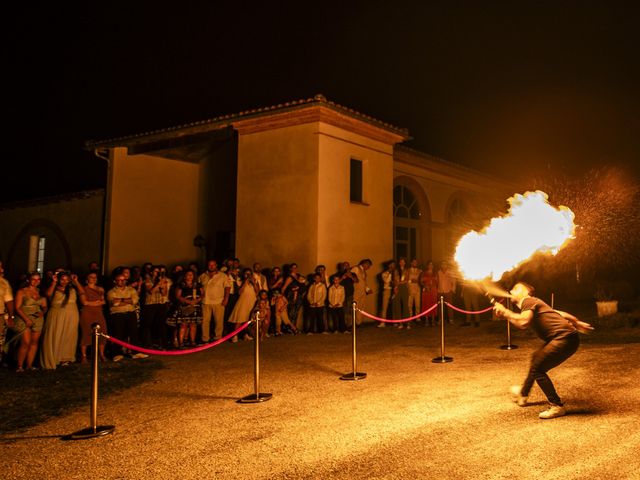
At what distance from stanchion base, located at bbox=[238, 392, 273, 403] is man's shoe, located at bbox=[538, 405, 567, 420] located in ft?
11.3

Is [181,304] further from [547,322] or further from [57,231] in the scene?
[57,231]

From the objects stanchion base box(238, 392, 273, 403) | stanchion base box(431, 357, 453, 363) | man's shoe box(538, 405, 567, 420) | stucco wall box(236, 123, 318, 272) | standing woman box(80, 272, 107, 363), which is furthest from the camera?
stucco wall box(236, 123, 318, 272)

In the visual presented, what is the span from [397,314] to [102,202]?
37.8 feet

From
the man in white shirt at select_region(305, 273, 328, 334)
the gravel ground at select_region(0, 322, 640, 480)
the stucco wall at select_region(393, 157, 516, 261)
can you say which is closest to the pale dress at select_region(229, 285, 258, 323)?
the man in white shirt at select_region(305, 273, 328, 334)

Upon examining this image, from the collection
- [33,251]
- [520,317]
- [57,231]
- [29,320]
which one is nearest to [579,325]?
[520,317]

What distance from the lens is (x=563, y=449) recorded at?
201 inches

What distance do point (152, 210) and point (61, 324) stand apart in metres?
10.5

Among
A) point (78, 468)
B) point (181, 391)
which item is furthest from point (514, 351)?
point (78, 468)

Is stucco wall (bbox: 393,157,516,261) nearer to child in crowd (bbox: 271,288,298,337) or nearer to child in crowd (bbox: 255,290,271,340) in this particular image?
child in crowd (bbox: 271,288,298,337)

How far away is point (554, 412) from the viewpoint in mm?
6152

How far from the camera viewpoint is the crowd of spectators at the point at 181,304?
984 centimetres

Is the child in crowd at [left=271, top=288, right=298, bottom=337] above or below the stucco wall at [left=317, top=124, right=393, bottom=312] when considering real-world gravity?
below

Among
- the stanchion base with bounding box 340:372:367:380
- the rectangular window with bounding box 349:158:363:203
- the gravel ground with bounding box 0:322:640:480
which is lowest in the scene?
the gravel ground with bounding box 0:322:640:480

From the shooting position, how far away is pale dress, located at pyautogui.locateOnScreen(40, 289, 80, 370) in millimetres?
9789
